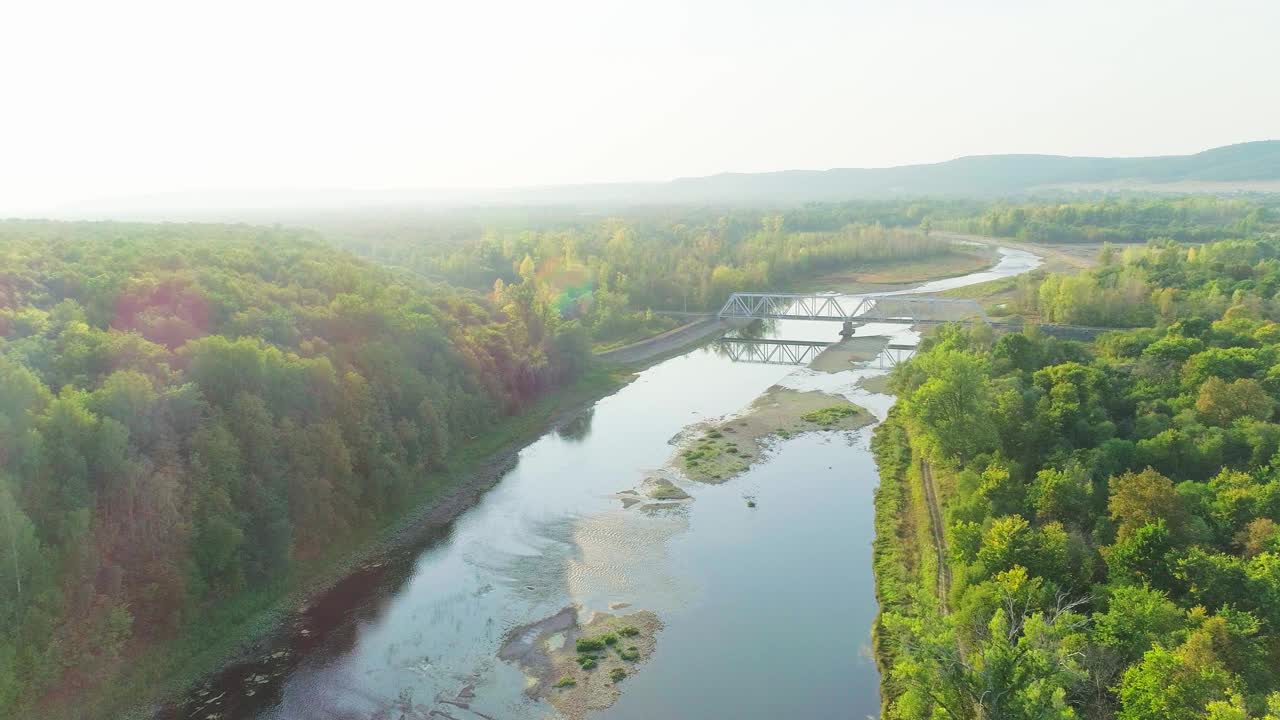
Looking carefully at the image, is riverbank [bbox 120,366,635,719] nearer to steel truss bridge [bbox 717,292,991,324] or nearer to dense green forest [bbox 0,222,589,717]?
dense green forest [bbox 0,222,589,717]

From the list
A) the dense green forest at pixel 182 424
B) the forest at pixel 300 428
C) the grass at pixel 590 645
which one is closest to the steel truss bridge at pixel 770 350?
the forest at pixel 300 428

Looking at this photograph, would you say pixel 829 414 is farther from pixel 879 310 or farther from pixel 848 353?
pixel 879 310

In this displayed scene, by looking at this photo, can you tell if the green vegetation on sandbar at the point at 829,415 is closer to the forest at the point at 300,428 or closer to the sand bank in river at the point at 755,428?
the sand bank in river at the point at 755,428

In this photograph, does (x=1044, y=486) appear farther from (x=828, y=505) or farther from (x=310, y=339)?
(x=310, y=339)

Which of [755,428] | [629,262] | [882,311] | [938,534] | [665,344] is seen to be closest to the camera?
[938,534]

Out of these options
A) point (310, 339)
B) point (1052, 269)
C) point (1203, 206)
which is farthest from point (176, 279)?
point (1203, 206)

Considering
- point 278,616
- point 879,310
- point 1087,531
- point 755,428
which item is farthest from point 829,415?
point 278,616
